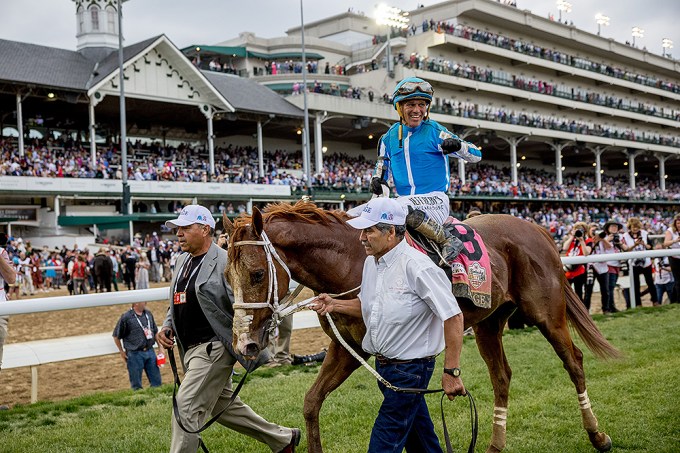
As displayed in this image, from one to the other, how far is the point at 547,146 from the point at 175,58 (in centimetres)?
3650

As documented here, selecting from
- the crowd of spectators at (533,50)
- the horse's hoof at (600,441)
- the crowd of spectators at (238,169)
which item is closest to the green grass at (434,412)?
the horse's hoof at (600,441)

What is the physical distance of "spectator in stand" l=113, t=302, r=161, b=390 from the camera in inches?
283

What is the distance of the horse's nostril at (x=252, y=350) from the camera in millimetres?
3455

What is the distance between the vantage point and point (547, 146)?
188 ft

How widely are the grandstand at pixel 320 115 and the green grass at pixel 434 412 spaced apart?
72.0 feet

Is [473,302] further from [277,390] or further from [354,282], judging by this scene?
[277,390]

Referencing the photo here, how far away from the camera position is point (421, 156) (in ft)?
13.9

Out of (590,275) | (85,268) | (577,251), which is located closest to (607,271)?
(577,251)

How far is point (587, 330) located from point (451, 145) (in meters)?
2.56

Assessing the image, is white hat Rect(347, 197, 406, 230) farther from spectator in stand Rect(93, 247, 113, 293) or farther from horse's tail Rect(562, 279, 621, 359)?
spectator in stand Rect(93, 247, 113, 293)

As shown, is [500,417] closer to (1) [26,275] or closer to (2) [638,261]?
(2) [638,261]

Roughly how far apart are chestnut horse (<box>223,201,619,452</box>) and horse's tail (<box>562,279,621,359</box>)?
1cm

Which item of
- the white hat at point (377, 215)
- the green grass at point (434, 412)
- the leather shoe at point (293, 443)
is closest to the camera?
the white hat at point (377, 215)

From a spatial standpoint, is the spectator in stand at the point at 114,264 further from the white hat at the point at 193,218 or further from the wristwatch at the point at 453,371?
the wristwatch at the point at 453,371
